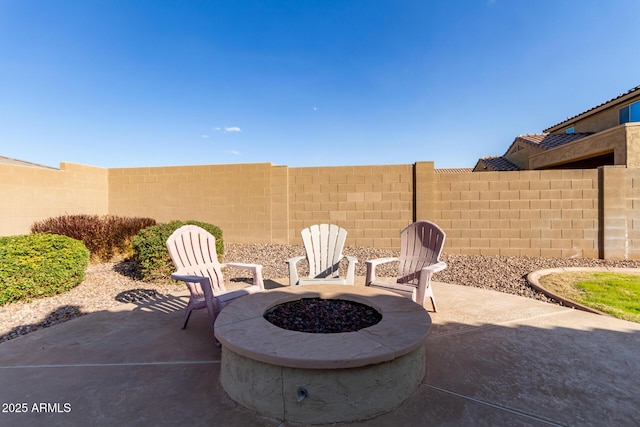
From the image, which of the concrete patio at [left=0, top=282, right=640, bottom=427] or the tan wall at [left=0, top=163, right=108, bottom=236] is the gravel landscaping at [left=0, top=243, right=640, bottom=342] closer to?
the concrete patio at [left=0, top=282, right=640, bottom=427]

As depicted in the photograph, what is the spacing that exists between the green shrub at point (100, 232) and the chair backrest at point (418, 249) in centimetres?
576

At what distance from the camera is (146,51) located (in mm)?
7883

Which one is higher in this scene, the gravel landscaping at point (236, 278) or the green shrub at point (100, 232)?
the green shrub at point (100, 232)

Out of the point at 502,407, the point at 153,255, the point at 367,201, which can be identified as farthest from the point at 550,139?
the point at 153,255

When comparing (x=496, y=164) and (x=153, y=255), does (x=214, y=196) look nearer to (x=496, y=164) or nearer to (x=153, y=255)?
(x=153, y=255)

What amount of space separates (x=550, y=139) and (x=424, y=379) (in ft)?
44.3

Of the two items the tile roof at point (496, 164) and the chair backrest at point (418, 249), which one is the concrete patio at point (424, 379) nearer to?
the chair backrest at point (418, 249)

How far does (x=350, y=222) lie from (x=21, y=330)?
585cm

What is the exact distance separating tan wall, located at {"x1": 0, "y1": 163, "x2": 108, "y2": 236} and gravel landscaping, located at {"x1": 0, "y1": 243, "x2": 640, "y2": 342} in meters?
2.66

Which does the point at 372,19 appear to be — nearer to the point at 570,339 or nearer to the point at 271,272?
the point at 271,272

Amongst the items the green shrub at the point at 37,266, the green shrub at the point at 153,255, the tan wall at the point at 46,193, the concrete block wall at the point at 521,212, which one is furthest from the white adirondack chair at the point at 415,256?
the tan wall at the point at 46,193

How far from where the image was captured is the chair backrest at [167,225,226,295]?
331 centimetres

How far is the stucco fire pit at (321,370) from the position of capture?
5.31 feet

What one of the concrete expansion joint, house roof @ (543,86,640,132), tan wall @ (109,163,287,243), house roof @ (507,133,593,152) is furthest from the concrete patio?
house roof @ (543,86,640,132)
